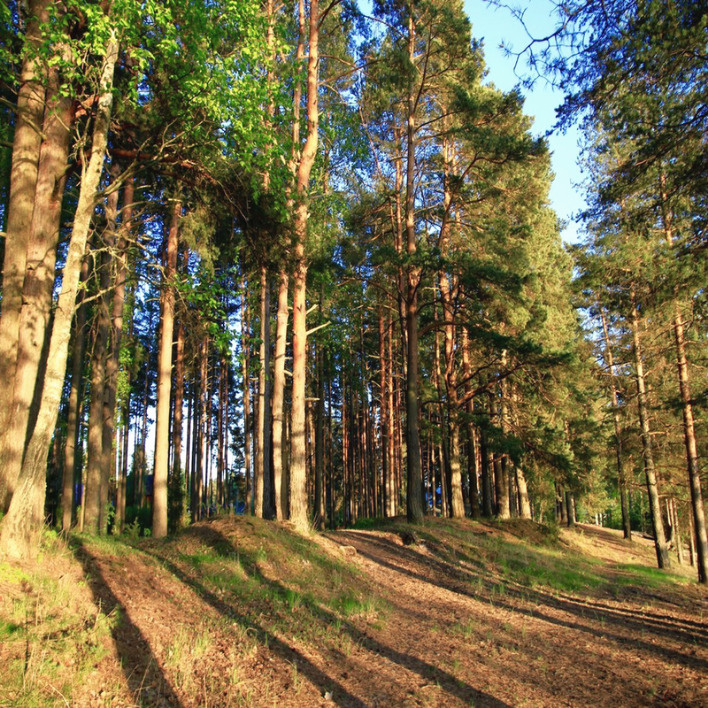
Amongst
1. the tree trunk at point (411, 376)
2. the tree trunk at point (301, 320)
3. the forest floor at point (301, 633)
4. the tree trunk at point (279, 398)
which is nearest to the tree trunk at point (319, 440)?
the tree trunk at point (411, 376)

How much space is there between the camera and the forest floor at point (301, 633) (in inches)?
173

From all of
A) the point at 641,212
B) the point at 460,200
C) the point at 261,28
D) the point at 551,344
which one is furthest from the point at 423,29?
the point at 551,344

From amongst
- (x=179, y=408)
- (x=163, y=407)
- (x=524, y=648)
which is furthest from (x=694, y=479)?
(x=179, y=408)

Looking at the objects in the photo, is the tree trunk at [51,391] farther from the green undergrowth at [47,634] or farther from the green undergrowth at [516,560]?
the green undergrowth at [516,560]

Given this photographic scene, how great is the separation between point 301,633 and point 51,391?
4.06 meters

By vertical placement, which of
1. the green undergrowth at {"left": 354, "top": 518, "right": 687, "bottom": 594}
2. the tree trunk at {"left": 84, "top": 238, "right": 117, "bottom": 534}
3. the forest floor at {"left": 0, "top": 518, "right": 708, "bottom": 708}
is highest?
the tree trunk at {"left": 84, "top": 238, "right": 117, "bottom": 534}

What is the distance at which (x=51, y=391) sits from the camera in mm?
5930

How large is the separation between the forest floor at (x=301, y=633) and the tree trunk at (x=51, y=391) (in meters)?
0.42

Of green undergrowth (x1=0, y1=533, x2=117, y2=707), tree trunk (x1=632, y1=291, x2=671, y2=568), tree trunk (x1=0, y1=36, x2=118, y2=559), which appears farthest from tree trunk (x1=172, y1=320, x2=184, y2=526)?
tree trunk (x1=632, y1=291, x2=671, y2=568)

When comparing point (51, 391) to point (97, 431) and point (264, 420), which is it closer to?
point (97, 431)

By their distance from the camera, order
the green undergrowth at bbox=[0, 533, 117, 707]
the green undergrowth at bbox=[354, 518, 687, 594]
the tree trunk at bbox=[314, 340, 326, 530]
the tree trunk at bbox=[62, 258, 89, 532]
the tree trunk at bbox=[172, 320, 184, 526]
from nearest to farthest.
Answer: the green undergrowth at bbox=[0, 533, 117, 707], the green undergrowth at bbox=[354, 518, 687, 594], the tree trunk at bbox=[62, 258, 89, 532], the tree trunk at bbox=[172, 320, 184, 526], the tree trunk at bbox=[314, 340, 326, 530]

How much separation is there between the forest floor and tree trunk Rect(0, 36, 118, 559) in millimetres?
423

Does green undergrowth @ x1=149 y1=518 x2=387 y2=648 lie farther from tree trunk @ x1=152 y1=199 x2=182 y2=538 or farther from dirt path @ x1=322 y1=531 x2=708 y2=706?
tree trunk @ x1=152 y1=199 x2=182 y2=538

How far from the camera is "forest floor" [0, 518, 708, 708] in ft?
14.5
